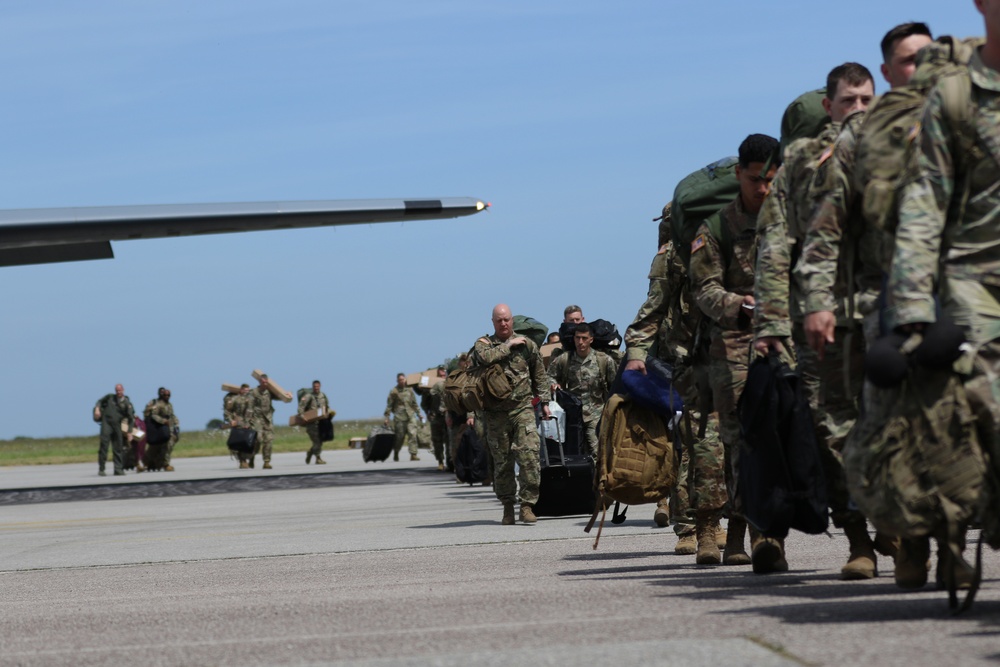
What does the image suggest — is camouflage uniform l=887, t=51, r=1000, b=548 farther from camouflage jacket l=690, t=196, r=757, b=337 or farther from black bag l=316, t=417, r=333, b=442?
black bag l=316, t=417, r=333, b=442

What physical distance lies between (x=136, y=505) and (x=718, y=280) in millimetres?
14139

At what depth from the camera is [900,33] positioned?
247 inches

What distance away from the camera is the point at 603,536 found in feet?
35.7

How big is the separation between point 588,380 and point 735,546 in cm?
789

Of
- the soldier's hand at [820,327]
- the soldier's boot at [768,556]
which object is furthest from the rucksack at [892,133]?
the soldier's boot at [768,556]

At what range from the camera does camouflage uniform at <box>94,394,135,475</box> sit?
34906 mm

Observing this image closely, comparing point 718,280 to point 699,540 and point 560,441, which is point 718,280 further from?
point 560,441

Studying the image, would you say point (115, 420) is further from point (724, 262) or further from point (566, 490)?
point (724, 262)

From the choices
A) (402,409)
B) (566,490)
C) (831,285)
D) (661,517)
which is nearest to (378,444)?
(402,409)

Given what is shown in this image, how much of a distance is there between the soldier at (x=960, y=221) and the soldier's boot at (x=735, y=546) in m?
3.27

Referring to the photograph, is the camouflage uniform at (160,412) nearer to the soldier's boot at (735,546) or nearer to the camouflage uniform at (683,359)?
the camouflage uniform at (683,359)

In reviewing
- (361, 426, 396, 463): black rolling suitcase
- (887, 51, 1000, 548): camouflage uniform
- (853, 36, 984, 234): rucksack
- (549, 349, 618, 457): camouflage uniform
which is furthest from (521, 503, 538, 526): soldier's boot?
(361, 426, 396, 463): black rolling suitcase

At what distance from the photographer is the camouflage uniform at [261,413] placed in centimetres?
3622

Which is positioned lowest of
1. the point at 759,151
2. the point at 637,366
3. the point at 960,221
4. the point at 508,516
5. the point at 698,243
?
the point at 508,516
